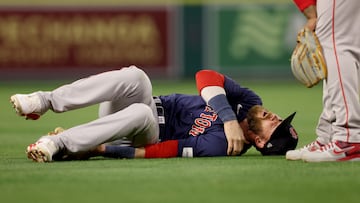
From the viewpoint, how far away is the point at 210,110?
19.7 feet

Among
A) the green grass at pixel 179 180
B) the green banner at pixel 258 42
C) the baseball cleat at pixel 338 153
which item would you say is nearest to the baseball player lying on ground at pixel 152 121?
the green grass at pixel 179 180

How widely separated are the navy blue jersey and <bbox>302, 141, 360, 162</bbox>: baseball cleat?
0.63 m

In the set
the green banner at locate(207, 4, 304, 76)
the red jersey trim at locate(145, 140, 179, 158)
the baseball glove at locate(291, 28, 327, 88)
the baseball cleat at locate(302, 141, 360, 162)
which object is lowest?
the green banner at locate(207, 4, 304, 76)

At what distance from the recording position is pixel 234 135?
5719 millimetres

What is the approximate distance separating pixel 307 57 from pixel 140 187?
1.61 metres

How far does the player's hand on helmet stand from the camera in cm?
571

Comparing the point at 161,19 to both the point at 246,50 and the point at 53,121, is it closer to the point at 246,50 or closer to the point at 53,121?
the point at 246,50

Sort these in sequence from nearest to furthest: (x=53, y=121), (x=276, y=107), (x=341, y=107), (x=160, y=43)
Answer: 1. (x=341, y=107)
2. (x=53, y=121)
3. (x=276, y=107)
4. (x=160, y=43)

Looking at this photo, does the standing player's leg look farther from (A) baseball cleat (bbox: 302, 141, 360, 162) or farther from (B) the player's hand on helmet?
(B) the player's hand on helmet

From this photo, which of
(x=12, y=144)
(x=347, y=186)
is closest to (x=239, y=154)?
(x=347, y=186)

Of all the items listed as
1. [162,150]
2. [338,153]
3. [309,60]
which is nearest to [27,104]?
[162,150]

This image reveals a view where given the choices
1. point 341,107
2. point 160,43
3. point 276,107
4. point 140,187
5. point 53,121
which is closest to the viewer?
point 140,187

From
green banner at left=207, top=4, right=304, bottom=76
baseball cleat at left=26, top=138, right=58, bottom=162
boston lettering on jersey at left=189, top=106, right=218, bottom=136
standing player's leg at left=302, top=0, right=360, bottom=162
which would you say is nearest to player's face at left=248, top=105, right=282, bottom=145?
boston lettering on jersey at left=189, top=106, right=218, bottom=136

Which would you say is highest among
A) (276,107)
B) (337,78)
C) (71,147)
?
(337,78)
